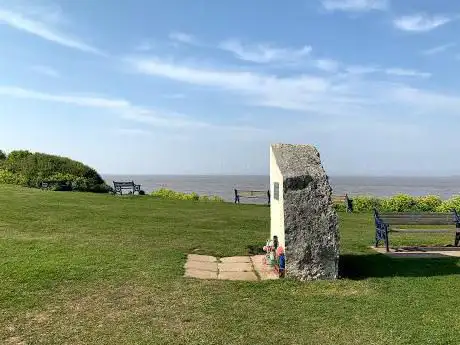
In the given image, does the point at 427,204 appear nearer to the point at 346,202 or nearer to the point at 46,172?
the point at 346,202

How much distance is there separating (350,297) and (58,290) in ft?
14.6

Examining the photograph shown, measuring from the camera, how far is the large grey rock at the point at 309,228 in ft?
26.6

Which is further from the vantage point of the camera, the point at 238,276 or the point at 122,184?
the point at 122,184

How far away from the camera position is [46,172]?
1267 inches

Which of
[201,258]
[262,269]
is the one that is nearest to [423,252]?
[262,269]

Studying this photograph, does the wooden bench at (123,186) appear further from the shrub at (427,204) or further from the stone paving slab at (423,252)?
the stone paving slab at (423,252)

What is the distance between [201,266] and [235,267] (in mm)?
665

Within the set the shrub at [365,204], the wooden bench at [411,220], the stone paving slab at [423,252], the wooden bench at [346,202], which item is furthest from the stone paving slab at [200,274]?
the shrub at [365,204]

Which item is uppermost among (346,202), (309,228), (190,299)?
(309,228)

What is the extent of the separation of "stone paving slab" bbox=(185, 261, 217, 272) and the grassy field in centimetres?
21

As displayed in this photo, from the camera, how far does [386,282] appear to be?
794 centimetres

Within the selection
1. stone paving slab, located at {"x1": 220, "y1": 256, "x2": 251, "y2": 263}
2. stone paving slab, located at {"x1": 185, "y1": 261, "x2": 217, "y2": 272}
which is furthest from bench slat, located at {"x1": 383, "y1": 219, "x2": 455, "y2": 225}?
stone paving slab, located at {"x1": 185, "y1": 261, "x2": 217, "y2": 272}

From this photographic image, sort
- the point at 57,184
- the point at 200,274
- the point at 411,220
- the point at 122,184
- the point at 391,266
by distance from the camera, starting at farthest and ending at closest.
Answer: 1. the point at 122,184
2. the point at 57,184
3. the point at 411,220
4. the point at 391,266
5. the point at 200,274

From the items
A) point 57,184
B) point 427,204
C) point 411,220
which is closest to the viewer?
point 411,220
